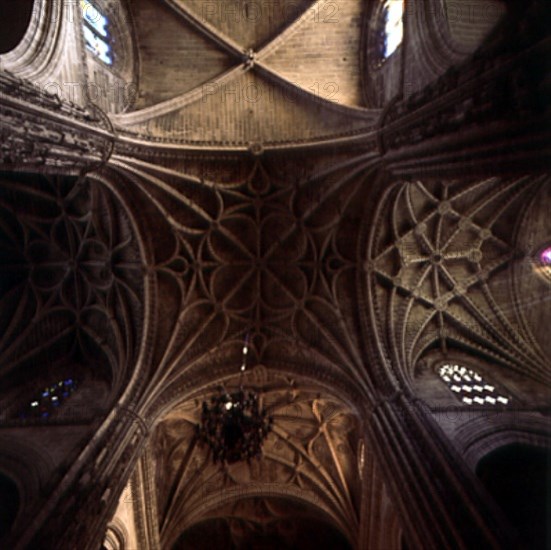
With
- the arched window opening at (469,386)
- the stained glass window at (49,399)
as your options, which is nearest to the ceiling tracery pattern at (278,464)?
the stained glass window at (49,399)

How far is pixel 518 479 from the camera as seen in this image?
10234 mm

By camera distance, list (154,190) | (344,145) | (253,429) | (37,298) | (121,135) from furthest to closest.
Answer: (37,298) < (154,190) < (344,145) < (121,135) < (253,429)

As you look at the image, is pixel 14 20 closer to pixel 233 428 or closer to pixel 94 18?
pixel 94 18

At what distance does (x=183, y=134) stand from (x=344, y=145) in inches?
196

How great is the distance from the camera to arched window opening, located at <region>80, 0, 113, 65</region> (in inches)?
497

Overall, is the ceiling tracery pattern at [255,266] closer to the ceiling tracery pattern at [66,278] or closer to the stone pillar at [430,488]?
the ceiling tracery pattern at [66,278]

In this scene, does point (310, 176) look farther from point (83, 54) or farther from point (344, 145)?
point (83, 54)

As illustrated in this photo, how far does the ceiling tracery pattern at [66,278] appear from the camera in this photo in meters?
13.6

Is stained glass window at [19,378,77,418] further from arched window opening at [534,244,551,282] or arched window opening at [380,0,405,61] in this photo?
arched window opening at [534,244,551,282]

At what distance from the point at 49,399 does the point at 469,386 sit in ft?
39.4

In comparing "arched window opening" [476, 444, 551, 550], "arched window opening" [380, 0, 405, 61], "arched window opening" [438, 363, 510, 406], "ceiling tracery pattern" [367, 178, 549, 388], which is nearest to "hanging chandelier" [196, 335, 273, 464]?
"arched window opening" [476, 444, 551, 550]

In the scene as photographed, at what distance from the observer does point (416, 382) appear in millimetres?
12320

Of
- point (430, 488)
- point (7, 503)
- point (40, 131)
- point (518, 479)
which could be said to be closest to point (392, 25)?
point (40, 131)

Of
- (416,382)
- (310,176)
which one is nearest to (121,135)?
(310,176)
